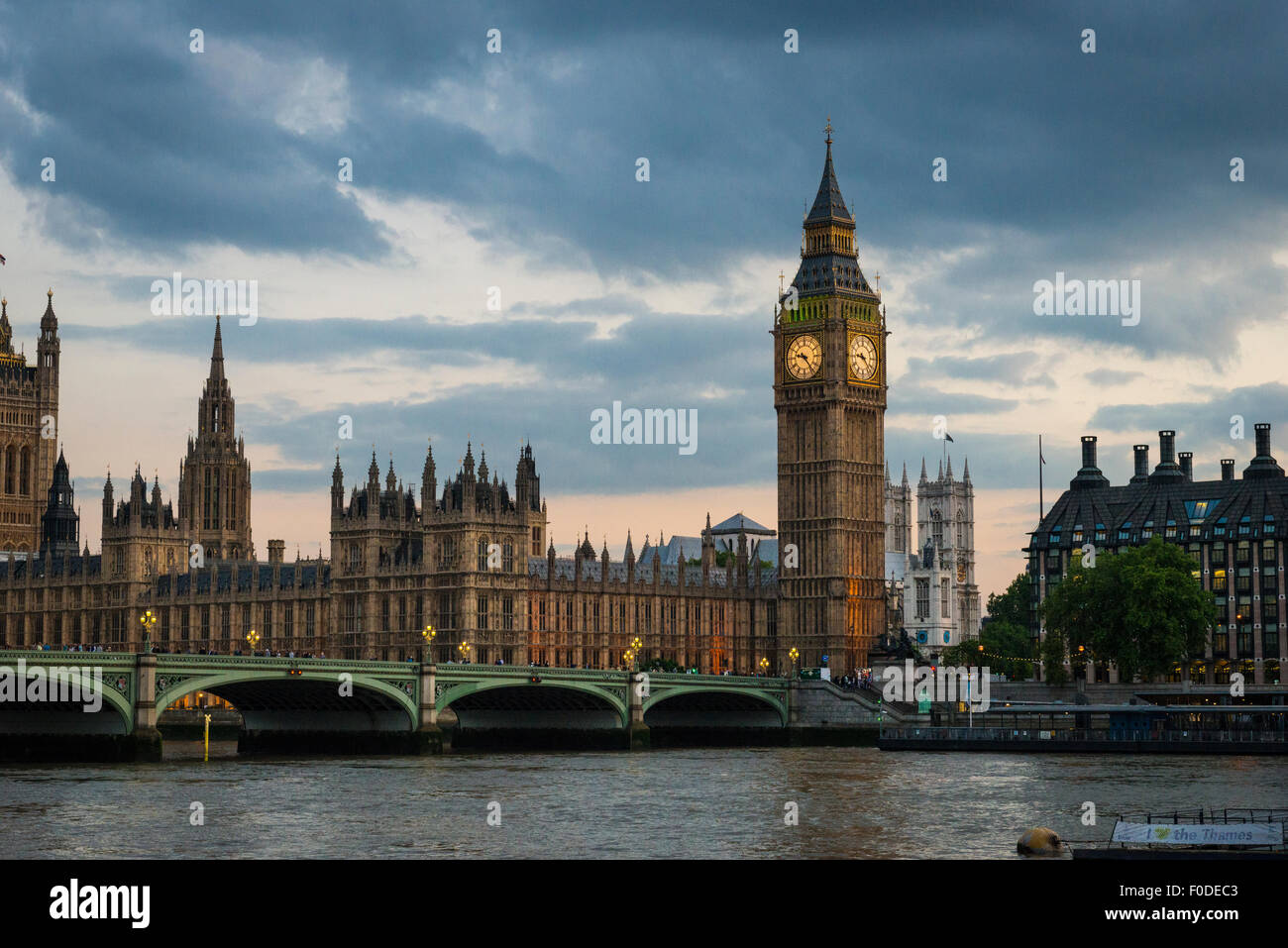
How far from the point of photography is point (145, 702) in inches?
3029

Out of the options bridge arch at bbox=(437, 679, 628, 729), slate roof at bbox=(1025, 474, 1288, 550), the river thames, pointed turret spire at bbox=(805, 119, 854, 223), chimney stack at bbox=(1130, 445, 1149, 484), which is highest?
pointed turret spire at bbox=(805, 119, 854, 223)

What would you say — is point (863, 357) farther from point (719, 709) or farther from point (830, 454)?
point (719, 709)

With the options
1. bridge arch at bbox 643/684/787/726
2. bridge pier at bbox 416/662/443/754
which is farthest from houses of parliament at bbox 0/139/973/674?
bridge pier at bbox 416/662/443/754

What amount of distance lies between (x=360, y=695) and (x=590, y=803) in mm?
30174

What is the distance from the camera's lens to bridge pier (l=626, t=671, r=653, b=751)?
9738 cm

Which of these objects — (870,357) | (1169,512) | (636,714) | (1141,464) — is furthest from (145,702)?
(1141,464)

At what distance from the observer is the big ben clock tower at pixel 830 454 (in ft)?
434

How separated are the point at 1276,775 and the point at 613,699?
36308mm

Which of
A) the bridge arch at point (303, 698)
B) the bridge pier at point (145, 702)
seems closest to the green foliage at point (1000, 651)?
the bridge arch at point (303, 698)

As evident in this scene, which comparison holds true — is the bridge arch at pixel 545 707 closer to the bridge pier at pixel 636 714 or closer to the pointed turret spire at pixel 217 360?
the bridge pier at pixel 636 714

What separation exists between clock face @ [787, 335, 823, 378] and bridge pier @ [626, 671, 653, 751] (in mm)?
40792

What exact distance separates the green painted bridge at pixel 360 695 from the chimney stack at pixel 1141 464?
1828 inches

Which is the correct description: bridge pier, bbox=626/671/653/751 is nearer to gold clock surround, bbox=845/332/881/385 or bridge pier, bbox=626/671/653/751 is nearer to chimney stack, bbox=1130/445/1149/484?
gold clock surround, bbox=845/332/881/385

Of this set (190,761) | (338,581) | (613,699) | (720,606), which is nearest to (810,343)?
(720,606)
